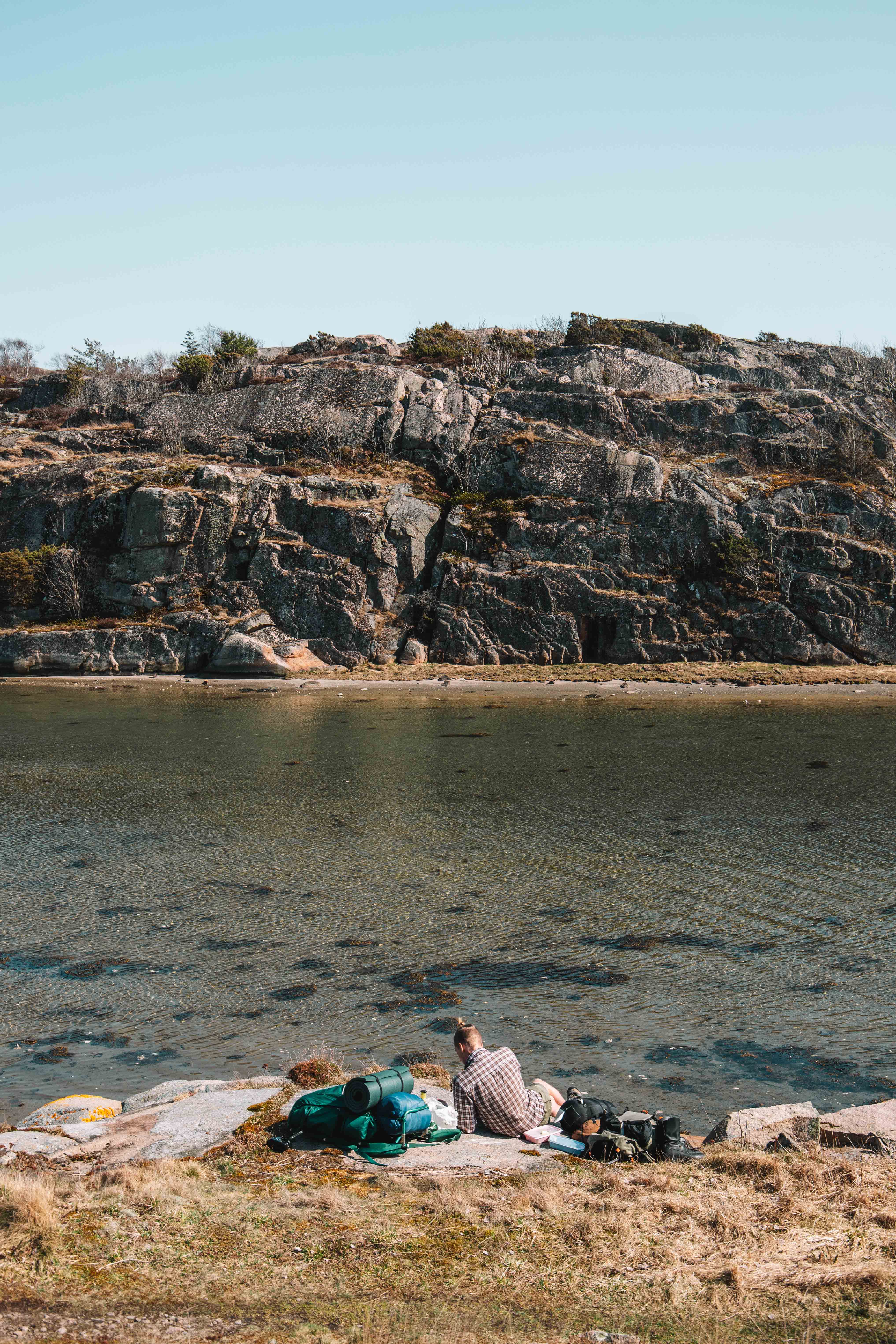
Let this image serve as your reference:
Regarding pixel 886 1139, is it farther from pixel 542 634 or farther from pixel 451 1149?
pixel 542 634

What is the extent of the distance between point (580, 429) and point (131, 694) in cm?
4340

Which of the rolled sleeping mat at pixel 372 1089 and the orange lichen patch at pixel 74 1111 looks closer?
the rolled sleeping mat at pixel 372 1089

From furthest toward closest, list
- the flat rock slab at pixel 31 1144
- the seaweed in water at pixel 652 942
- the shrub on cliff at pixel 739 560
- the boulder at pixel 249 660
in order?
1. the shrub on cliff at pixel 739 560
2. the boulder at pixel 249 660
3. the seaweed in water at pixel 652 942
4. the flat rock slab at pixel 31 1144

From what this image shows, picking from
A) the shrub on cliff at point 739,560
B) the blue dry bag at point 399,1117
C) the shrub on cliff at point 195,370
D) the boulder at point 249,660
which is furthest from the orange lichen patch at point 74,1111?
the shrub on cliff at point 195,370

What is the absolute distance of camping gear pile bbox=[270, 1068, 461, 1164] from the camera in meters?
9.38

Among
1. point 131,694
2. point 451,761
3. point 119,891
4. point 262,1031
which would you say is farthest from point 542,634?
point 262,1031

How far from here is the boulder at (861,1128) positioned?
30.7 feet

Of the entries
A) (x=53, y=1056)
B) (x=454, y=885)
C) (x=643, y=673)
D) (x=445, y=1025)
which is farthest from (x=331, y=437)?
(x=53, y=1056)

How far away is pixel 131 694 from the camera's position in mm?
57719

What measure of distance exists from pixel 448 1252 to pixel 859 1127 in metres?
4.63

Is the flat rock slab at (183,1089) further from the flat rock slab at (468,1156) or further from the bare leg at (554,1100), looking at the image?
the bare leg at (554,1100)

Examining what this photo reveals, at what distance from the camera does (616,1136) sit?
9453 millimetres

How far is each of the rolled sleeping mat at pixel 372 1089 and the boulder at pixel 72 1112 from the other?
2844mm

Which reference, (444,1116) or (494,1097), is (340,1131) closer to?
(444,1116)
